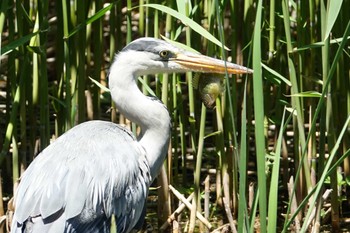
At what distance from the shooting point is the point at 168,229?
4.48m

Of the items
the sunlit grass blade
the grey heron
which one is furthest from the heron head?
the sunlit grass blade

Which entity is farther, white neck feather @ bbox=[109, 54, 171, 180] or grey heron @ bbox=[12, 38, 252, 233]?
white neck feather @ bbox=[109, 54, 171, 180]

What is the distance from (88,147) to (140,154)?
262 millimetres

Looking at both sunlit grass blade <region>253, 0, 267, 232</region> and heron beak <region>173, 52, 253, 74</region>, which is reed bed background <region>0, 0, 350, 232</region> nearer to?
heron beak <region>173, 52, 253, 74</region>

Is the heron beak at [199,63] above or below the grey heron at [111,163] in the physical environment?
above

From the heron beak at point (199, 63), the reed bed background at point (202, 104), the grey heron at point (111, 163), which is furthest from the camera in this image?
the reed bed background at point (202, 104)

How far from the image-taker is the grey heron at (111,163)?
3504 millimetres

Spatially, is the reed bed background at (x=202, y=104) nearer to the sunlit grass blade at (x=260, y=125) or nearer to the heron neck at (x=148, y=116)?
the heron neck at (x=148, y=116)

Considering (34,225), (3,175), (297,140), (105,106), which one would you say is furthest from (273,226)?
(105,106)

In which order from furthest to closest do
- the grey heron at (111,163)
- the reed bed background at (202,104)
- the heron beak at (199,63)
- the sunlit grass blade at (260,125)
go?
the reed bed background at (202,104)
the heron beak at (199,63)
the grey heron at (111,163)
the sunlit grass blade at (260,125)

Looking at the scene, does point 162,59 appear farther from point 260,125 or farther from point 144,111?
point 260,125

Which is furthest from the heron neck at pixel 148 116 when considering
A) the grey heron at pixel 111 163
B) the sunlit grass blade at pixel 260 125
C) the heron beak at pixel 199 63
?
Answer: the sunlit grass blade at pixel 260 125

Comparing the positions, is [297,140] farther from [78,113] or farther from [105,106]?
[105,106]

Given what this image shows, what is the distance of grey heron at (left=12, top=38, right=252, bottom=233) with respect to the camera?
11.5 feet
